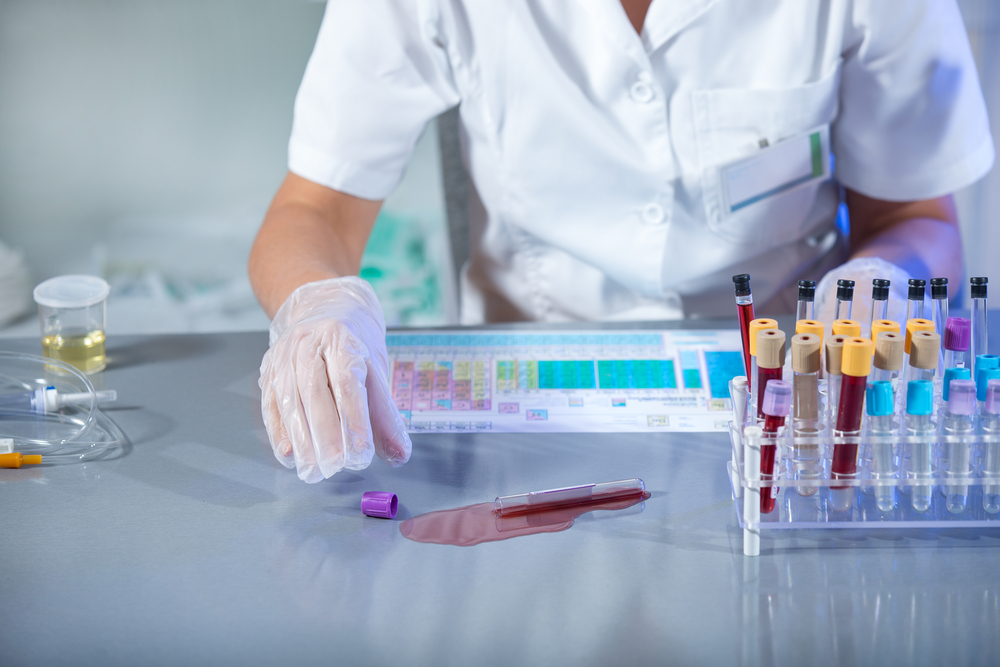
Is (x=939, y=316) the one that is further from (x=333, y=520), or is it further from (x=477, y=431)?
(x=333, y=520)

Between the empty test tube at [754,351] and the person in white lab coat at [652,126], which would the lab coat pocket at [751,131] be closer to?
the person in white lab coat at [652,126]

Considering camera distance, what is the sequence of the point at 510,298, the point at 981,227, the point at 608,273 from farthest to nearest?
the point at 981,227, the point at 510,298, the point at 608,273

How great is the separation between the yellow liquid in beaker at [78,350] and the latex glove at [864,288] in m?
0.87

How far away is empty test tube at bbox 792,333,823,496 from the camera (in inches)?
24.3

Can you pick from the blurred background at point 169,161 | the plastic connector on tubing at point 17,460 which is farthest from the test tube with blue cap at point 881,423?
the blurred background at point 169,161

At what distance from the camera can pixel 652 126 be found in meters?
1.10

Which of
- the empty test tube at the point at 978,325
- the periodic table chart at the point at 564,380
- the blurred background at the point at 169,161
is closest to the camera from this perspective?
the empty test tube at the point at 978,325

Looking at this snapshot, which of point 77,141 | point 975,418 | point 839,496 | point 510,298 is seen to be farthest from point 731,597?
point 77,141

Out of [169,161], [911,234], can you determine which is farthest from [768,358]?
[169,161]

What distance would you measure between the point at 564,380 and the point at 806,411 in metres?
0.35

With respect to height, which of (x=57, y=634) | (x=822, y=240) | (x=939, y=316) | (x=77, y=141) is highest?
(x=77, y=141)

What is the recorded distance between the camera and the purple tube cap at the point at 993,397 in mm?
607

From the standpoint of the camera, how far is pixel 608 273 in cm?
122

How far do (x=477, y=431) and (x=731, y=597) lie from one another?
34cm
